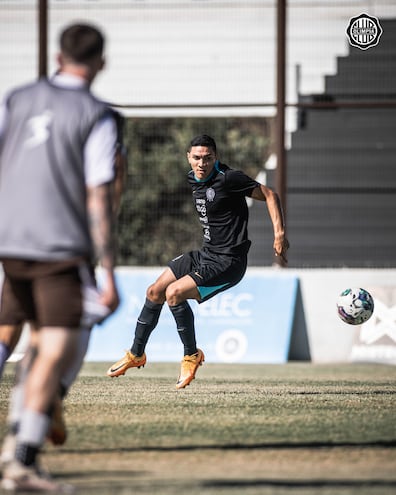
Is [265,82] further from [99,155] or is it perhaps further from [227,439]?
[99,155]

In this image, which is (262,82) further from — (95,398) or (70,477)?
(70,477)

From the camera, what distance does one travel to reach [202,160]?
9.86 m

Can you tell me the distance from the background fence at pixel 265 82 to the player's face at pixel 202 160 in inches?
245

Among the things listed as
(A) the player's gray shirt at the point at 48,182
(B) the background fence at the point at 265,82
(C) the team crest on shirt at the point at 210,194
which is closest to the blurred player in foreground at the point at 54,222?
(A) the player's gray shirt at the point at 48,182

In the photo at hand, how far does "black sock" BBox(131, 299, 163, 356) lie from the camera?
9.85 metres

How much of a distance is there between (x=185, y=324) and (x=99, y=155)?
5076 millimetres

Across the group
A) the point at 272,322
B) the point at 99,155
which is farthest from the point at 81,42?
the point at 272,322

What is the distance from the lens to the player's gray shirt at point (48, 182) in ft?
16.1

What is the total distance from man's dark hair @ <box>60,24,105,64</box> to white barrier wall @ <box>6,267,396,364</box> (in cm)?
988

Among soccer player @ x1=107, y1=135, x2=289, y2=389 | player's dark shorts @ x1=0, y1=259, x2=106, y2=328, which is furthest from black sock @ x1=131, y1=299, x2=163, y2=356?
player's dark shorts @ x1=0, y1=259, x2=106, y2=328

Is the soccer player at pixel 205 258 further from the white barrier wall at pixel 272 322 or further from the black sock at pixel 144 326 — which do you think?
the white barrier wall at pixel 272 322

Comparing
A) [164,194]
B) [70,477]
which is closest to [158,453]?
[70,477]

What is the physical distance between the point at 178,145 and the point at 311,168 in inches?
356

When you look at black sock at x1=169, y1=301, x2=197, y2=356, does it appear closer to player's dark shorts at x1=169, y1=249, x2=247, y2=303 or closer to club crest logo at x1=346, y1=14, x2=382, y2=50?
player's dark shorts at x1=169, y1=249, x2=247, y2=303
